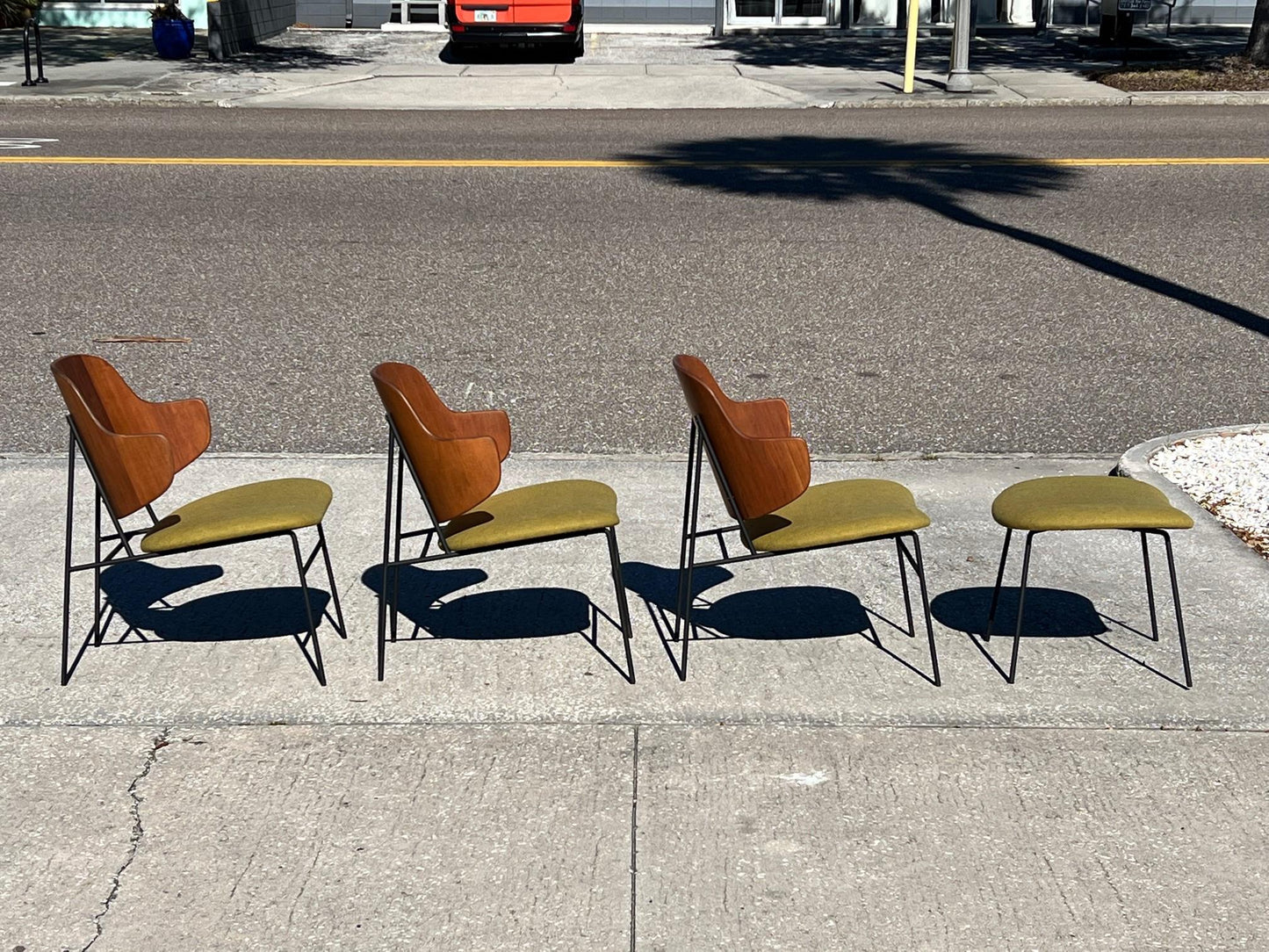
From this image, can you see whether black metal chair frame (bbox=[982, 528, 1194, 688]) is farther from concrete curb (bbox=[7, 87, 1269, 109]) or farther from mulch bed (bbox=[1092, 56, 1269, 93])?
mulch bed (bbox=[1092, 56, 1269, 93])

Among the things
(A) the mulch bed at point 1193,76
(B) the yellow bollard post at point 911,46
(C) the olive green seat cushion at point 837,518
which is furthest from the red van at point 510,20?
(C) the olive green seat cushion at point 837,518

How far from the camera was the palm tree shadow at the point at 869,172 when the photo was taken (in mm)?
12156

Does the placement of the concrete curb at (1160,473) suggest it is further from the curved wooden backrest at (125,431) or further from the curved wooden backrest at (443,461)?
the curved wooden backrest at (125,431)

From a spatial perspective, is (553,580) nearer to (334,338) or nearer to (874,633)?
(874,633)

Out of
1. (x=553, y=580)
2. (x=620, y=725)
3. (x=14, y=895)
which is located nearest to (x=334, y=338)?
(x=553, y=580)

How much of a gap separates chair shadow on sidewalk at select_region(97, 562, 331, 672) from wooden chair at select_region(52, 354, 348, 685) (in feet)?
0.21

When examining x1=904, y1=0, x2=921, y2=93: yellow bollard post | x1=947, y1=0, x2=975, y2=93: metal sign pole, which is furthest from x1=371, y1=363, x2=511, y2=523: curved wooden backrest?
x1=947, y1=0, x2=975, y2=93: metal sign pole

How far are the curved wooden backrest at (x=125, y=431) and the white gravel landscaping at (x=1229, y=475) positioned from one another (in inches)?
154

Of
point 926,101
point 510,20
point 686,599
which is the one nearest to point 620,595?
point 686,599

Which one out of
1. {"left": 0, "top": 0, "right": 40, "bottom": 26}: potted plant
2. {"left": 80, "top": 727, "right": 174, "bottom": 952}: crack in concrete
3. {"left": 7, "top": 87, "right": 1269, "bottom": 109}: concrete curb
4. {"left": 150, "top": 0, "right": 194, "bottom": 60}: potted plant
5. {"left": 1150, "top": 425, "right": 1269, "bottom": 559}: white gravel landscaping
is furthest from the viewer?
{"left": 0, "top": 0, "right": 40, "bottom": 26}: potted plant

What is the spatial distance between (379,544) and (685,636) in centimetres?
166

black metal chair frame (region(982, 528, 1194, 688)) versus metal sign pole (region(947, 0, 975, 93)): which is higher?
metal sign pole (region(947, 0, 975, 93))

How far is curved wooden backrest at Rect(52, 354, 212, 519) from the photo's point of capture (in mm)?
4207

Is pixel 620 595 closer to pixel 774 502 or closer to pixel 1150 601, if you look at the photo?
pixel 774 502
